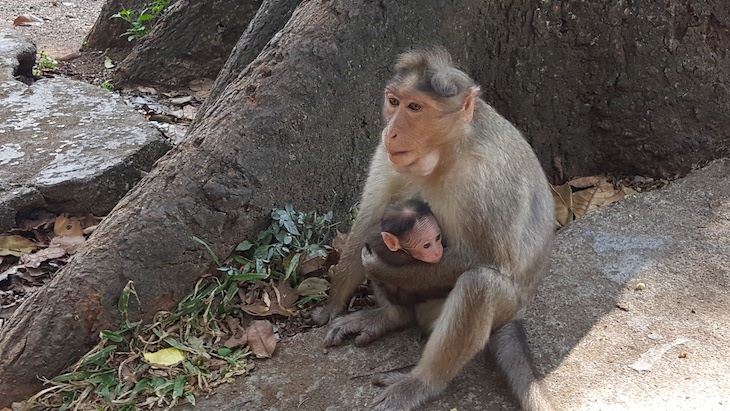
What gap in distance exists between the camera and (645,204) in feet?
16.0

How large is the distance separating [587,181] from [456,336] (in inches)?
93.5

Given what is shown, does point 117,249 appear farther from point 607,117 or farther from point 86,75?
point 86,75

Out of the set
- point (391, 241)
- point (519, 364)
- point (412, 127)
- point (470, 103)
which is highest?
→ point (470, 103)

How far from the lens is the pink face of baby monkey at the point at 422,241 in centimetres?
344

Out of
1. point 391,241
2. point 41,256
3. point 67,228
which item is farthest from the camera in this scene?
point 67,228

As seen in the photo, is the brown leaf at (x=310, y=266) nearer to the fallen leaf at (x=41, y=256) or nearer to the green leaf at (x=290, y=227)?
the green leaf at (x=290, y=227)

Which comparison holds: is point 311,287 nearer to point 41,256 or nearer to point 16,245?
point 41,256

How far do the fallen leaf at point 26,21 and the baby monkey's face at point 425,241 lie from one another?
26.5ft

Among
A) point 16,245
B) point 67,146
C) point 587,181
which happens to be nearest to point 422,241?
point 587,181

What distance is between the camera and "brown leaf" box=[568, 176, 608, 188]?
520 centimetres

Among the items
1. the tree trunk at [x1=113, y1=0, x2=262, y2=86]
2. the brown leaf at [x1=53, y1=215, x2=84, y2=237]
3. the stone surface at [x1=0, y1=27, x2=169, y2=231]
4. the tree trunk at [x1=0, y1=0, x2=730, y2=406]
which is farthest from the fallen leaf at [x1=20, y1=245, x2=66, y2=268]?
the tree trunk at [x1=113, y1=0, x2=262, y2=86]

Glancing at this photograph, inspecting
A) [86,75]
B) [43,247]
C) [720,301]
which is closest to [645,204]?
[720,301]

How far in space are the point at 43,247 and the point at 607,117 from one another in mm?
3873

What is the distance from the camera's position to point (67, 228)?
5078mm
